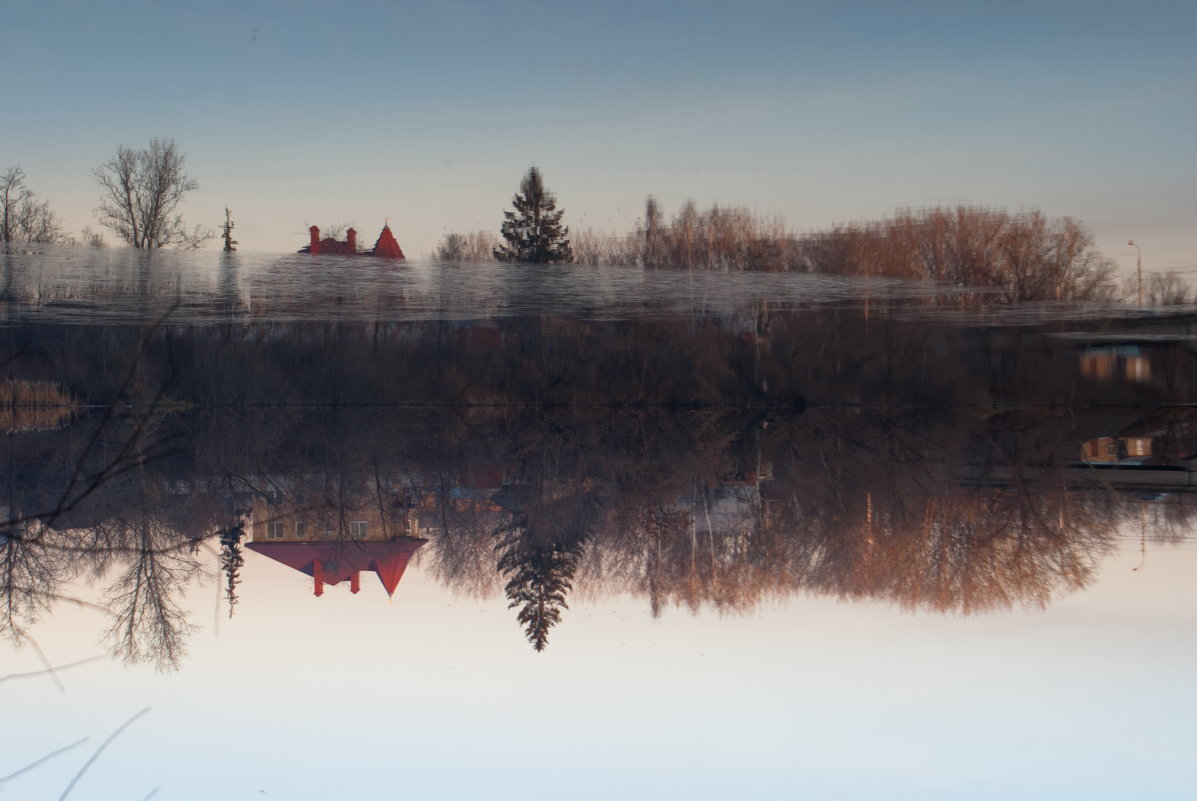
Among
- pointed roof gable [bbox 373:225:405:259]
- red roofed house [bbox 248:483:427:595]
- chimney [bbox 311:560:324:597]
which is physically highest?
pointed roof gable [bbox 373:225:405:259]

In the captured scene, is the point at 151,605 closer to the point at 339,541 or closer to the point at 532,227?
the point at 339,541

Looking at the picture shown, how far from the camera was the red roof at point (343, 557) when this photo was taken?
4387 mm

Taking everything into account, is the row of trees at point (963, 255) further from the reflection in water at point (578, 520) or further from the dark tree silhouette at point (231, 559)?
the dark tree silhouette at point (231, 559)

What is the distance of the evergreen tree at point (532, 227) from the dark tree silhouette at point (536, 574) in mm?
35680

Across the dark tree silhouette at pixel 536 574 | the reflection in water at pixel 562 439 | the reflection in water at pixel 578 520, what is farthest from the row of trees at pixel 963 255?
the dark tree silhouette at pixel 536 574

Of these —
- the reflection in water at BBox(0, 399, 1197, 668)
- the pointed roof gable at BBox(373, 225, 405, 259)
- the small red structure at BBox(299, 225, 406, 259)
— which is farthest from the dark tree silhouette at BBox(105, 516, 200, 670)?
the pointed roof gable at BBox(373, 225, 405, 259)

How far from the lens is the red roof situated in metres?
4.39

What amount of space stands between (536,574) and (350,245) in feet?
112

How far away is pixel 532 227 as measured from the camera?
41094 millimetres

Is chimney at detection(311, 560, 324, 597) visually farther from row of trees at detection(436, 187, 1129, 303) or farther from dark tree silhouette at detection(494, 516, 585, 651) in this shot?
row of trees at detection(436, 187, 1129, 303)

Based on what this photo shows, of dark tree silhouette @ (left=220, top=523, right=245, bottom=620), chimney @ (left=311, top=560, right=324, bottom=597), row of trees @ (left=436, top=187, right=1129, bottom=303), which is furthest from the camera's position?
row of trees @ (left=436, top=187, right=1129, bottom=303)

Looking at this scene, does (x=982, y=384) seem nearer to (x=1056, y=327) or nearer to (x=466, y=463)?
(x=1056, y=327)

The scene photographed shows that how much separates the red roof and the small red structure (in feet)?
95.8

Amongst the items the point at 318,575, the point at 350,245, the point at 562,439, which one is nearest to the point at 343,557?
the point at 318,575
